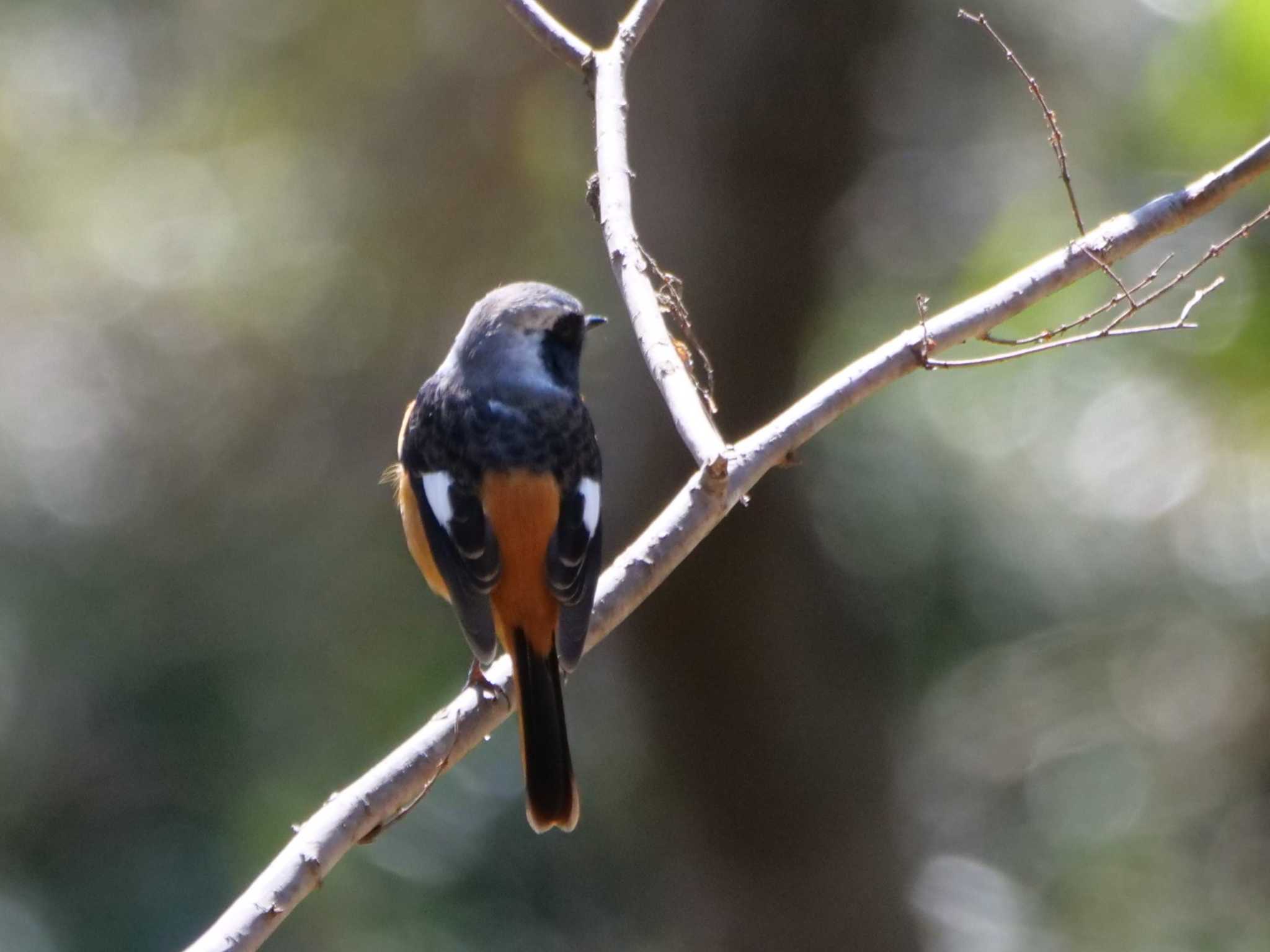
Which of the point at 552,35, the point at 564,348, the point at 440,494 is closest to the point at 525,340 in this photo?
the point at 564,348

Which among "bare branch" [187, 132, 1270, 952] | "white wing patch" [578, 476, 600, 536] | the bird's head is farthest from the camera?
the bird's head

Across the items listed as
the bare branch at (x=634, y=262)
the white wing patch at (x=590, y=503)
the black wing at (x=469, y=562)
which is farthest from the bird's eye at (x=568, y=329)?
the bare branch at (x=634, y=262)

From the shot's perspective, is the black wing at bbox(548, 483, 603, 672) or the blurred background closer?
the black wing at bbox(548, 483, 603, 672)

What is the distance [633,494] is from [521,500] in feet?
11.2

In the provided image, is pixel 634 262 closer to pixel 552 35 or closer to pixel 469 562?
pixel 552 35

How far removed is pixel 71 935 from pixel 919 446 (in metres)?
4.71

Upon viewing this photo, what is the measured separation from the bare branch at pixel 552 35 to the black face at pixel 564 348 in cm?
72

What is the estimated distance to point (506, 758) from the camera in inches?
295

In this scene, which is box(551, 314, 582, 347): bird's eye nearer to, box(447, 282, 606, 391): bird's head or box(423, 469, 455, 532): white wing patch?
box(447, 282, 606, 391): bird's head

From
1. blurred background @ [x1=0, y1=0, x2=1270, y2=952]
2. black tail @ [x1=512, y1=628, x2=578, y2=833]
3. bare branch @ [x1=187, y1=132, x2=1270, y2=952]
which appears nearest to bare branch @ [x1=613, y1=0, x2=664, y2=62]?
bare branch @ [x1=187, y1=132, x2=1270, y2=952]

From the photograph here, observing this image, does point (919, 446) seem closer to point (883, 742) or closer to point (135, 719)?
point (883, 742)

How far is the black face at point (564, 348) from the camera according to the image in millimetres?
4039

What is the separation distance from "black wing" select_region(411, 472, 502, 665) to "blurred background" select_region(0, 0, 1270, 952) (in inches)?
130

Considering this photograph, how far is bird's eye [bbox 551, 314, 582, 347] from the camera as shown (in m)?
4.06
